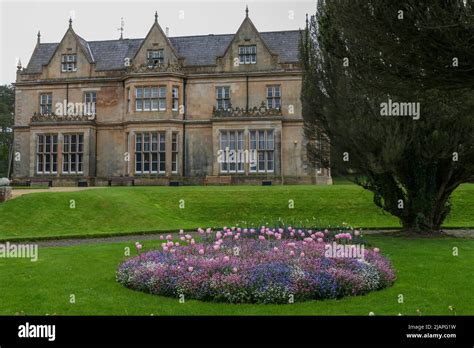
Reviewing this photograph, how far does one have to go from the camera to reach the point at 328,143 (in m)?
19.9

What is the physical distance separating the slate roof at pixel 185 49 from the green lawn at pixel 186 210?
47.4 ft

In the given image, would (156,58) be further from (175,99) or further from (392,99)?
(392,99)

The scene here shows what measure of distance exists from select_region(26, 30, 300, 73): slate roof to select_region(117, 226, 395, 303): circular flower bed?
91.5 ft

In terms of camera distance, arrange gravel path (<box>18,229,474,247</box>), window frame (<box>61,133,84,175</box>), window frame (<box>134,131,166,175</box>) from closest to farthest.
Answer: gravel path (<box>18,229,474,247</box>) < window frame (<box>134,131,166,175</box>) < window frame (<box>61,133,84,175</box>)

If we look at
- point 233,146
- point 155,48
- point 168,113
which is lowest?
point 233,146

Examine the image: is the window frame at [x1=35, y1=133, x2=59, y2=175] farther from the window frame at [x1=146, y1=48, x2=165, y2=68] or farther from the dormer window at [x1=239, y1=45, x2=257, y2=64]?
the dormer window at [x1=239, y1=45, x2=257, y2=64]

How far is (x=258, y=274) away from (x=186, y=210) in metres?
15.5

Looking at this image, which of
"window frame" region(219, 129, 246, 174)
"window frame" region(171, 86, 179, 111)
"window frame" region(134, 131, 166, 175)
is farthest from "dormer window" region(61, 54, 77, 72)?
"window frame" region(219, 129, 246, 174)

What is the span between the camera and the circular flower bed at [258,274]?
884 cm

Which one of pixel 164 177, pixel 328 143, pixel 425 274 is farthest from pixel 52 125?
pixel 425 274

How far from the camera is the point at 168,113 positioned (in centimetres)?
3659

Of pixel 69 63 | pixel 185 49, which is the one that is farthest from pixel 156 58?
pixel 69 63

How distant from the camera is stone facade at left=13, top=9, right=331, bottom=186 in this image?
35.6 meters
